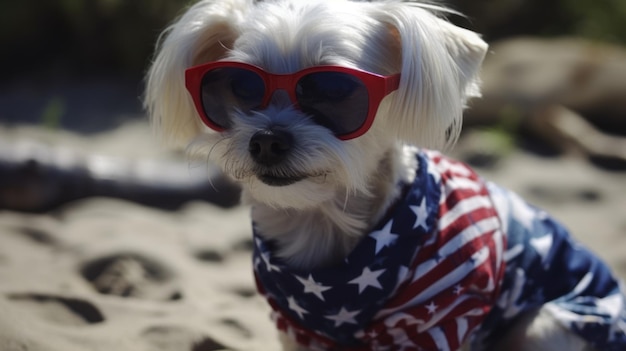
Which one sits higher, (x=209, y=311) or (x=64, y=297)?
(x=64, y=297)

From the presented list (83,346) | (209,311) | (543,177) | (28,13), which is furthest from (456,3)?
(83,346)

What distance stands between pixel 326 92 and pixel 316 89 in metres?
0.04

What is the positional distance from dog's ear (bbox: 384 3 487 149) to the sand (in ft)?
4.45

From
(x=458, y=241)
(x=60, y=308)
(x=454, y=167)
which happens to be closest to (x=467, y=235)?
(x=458, y=241)

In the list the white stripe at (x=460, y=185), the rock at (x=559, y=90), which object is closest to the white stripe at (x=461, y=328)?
the white stripe at (x=460, y=185)

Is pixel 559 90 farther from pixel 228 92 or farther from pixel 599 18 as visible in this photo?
pixel 228 92

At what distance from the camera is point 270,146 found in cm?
257

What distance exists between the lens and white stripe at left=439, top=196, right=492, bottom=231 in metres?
2.81

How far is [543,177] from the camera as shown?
598 centimetres

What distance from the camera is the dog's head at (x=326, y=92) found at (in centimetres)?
257

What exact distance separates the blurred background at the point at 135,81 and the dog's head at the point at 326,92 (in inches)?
95.8

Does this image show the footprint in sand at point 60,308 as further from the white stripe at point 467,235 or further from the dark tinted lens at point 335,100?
the white stripe at point 467,235

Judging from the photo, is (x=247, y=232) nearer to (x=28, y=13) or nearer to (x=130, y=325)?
(x=130, y=325)

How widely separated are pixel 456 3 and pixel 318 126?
286 inches
